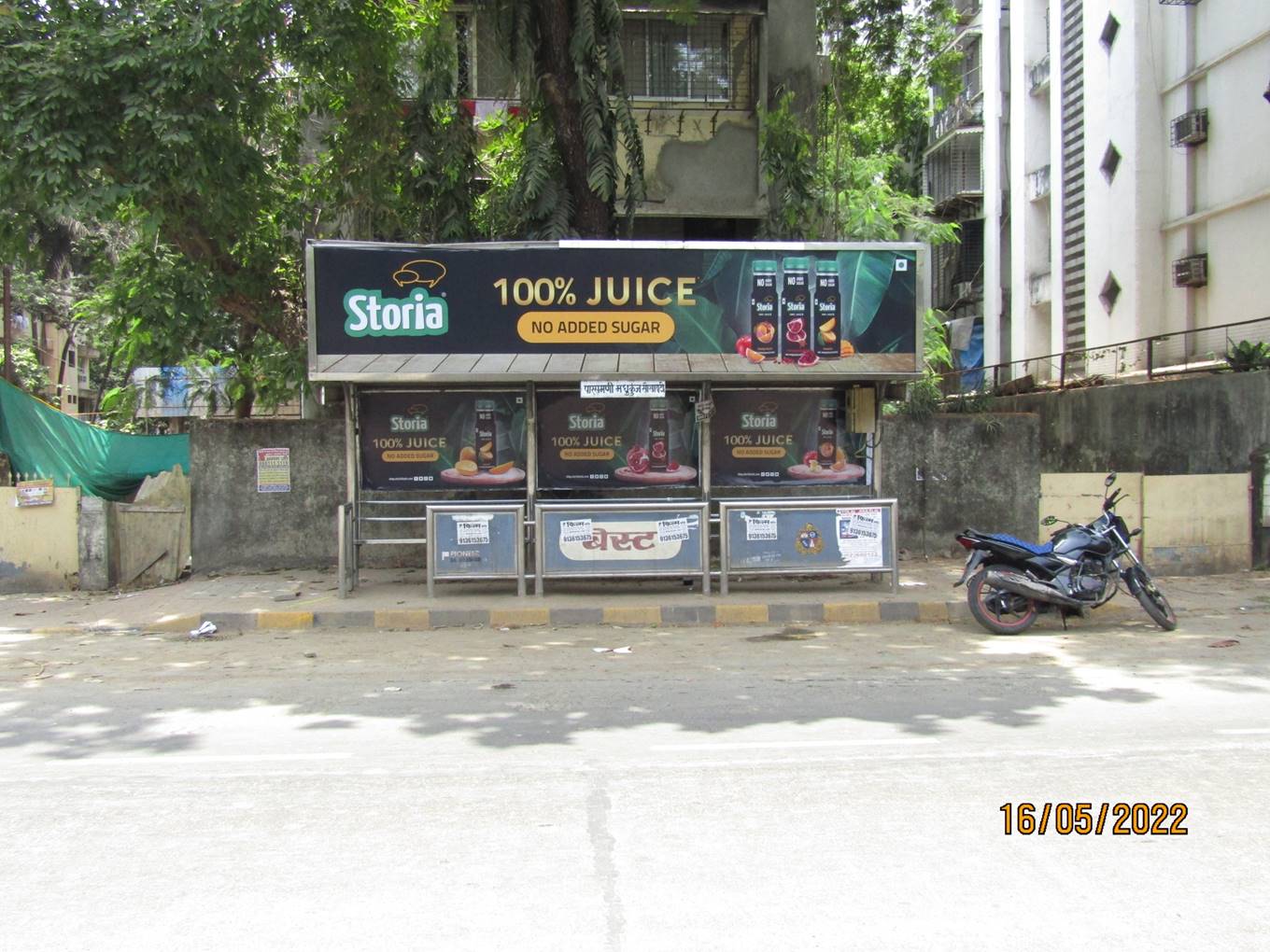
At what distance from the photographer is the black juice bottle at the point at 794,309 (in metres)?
11.1

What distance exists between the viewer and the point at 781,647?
9031 mm

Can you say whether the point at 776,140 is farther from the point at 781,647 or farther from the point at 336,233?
the point at 781,647

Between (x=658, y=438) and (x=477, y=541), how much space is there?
2.71m

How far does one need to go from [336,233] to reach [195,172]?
11.3ft

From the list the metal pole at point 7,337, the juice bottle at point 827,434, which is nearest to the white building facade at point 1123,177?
the juice bottle at point 827,434

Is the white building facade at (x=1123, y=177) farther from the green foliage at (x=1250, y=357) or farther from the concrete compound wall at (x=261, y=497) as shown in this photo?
the concrete compound wall at (x=261, y=497)

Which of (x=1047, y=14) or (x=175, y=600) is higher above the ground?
(x=1047, y=14)

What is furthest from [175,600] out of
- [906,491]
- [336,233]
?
[906,491]

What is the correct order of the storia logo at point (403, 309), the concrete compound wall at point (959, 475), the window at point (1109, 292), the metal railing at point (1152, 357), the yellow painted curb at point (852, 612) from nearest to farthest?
the yellow painted curb at point (852, 612)
the storia logo at point (403, 309)
the concrete compound wall at point (959, 475)
the metal railing at point (1152, 357)
the window at point (1109, 292)

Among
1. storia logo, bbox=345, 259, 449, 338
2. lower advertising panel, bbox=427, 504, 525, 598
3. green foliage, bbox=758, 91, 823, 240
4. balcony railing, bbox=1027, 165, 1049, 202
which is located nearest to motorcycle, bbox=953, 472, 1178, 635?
lower advertising panel, bbox=427, 504, 525, 598

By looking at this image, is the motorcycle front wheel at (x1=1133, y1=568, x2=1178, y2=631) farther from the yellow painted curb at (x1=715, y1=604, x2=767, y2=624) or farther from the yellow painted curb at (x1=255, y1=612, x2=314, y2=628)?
the yellow painted curb at (x1=255, y1=612, x2=314, y2=628)

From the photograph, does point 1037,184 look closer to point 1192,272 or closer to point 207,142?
point 1192,272
